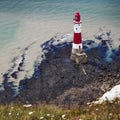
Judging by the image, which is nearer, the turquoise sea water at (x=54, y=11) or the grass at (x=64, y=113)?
the grass at (x=64, y=113)

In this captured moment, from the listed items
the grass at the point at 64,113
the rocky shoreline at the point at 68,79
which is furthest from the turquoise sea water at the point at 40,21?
the grass at the point at 64,113

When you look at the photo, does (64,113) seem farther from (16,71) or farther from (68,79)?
(16,71)

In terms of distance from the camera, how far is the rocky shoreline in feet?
48.5

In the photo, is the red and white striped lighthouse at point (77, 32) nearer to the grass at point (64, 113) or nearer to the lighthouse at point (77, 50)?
the lighthouse at point (77, 50)

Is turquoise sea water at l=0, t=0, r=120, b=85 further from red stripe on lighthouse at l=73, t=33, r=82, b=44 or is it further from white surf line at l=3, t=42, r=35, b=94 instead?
red stripe on lighthouse at l=73, t=33, r=82, b=44

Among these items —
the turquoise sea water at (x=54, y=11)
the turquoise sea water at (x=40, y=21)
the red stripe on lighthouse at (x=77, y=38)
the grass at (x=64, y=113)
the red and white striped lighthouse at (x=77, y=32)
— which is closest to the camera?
the grass at (x=64, y=113)

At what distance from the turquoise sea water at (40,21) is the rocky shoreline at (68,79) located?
2.91 feet

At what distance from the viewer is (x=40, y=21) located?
22.6 m

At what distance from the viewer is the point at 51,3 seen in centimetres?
2503

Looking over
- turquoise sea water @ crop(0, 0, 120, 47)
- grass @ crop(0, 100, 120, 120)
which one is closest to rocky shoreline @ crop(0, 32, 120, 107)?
turquoise sea water @ crop(0, 0, 120, 47)

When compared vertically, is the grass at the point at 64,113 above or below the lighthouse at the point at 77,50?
above

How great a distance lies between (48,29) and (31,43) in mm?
1808

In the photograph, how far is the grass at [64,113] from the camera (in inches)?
245

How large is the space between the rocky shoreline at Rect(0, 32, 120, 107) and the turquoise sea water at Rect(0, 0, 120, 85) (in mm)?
887
